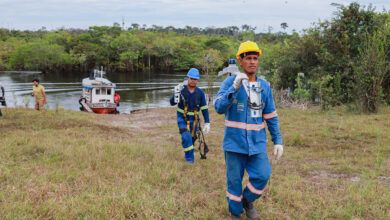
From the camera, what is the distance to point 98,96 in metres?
28.7

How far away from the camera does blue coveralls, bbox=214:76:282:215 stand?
3258 millimetres

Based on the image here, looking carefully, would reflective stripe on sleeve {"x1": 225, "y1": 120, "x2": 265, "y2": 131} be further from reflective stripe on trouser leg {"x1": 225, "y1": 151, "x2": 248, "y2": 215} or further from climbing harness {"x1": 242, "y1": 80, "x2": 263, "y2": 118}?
reflective stripe on trouser leg {"x1": 225, "y1": 151, "x2": 248, "y2": 215}

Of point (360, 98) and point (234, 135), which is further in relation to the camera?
point (360, 98)

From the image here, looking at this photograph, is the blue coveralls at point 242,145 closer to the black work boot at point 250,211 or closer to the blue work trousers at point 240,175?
the blue work trousers at point 240,175

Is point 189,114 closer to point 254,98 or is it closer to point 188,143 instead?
point 188,143

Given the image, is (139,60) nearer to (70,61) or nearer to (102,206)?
(70,61)

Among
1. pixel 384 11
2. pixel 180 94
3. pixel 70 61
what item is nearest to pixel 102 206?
pixel 180 94

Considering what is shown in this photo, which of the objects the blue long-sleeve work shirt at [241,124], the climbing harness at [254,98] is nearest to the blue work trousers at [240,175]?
the blue long-sleeve work shirt at [241,124]

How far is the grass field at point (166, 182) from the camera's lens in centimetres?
358

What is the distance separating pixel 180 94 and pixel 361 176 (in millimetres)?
3888

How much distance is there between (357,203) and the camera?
384 cm

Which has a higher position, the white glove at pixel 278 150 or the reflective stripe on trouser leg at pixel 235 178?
the white glove at pixel 278 150

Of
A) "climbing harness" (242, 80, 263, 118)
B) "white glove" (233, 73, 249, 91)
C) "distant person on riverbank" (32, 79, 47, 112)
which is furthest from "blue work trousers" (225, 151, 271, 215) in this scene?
"distant person on riverbank" (32, 79, 47, 112)

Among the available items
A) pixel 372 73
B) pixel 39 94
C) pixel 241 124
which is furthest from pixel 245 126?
pixel 39 94
